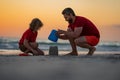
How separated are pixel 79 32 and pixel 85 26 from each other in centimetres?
21

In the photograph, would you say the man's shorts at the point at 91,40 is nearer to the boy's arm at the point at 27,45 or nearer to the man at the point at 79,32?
the man at the point at 79,32

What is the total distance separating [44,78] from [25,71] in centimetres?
42

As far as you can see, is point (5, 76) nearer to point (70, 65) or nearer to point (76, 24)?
point (70, 65)

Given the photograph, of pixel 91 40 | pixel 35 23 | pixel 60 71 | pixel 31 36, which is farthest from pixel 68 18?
pixel 60 71

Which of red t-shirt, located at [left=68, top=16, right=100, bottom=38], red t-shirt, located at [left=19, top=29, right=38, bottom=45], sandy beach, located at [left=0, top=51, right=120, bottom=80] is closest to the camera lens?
sandy beach, located at [left=0, top=51, right=120, bottom=80]

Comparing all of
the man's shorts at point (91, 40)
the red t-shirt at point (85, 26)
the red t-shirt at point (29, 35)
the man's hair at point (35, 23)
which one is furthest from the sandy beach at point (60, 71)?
the man's hair at point (35, 23)

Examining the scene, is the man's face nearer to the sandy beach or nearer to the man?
the man

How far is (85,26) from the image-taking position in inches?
259

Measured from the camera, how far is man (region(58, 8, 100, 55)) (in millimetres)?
6426

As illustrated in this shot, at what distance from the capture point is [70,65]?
158 inches

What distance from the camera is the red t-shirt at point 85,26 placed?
21.0 feet

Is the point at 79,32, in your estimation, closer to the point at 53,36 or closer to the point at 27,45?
the point at 53,36

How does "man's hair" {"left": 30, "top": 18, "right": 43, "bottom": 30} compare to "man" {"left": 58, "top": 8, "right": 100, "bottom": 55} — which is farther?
"man's hair" {"left": 30, "top": 18, "right": 43, "bottom": 30}

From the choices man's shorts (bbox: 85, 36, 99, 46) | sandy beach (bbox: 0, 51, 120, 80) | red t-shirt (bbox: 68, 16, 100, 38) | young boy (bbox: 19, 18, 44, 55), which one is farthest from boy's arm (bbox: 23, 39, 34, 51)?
sandy beach (bbox: 0, 51, 120, 80)
